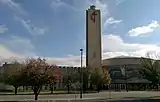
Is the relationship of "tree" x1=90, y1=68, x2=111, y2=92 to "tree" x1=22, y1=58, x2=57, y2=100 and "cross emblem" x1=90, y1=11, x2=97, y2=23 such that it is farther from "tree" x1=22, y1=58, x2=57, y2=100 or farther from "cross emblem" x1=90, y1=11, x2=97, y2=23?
"tree" x1=22, y1=58, x2=57, y2=100

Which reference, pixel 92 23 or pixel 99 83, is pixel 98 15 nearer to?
pixel 92 23

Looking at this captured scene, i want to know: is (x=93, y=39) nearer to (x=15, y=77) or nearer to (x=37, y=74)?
(x=15, y=77)

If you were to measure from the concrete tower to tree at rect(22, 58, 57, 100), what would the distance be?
279ft

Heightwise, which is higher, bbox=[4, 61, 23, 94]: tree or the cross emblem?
the cross emblem

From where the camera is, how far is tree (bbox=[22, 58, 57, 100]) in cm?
3916

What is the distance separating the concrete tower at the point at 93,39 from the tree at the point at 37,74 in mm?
85179

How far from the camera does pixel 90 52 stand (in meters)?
126

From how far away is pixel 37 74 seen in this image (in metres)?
39.1

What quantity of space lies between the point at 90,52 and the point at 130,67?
21688mm

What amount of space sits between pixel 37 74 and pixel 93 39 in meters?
87.5

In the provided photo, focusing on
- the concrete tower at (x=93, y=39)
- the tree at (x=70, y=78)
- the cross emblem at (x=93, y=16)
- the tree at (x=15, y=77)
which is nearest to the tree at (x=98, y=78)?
the tree at (x=70, y=78)

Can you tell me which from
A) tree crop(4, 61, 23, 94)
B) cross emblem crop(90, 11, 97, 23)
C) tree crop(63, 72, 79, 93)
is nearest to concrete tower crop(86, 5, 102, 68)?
cross emblem crop(90, 11, 97, 23)

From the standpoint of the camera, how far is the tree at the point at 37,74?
128 ft

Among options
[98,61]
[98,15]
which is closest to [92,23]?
[98,15]
